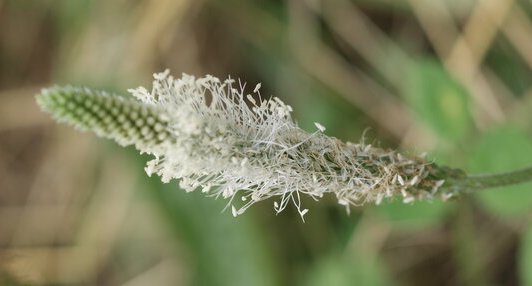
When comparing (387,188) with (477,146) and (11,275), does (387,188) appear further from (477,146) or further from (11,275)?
(11,275)

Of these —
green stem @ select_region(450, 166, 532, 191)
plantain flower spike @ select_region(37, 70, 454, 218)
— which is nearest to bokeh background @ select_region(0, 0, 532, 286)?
green stem @ select_region(450, 166, 532, 191)

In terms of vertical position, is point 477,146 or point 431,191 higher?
point 477,146

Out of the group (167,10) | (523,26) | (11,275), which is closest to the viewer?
(523,26)

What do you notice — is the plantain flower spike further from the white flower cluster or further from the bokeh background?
the bokeh background

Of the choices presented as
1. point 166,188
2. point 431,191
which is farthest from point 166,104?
point 166,188

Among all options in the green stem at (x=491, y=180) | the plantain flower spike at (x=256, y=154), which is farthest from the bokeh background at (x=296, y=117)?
the plantain flower spike at (x=256, y=154)

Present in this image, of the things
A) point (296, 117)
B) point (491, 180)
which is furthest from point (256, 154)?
point (296, 117)

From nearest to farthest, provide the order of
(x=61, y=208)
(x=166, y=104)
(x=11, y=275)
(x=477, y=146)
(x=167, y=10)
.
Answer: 1. (x=166, y=104)
2. (x=477, y=146)
3. (x=11, y=275)
4. (x=167, y=10)
5. (x=61, y=208)

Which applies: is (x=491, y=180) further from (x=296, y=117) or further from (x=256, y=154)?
(x=296, y=117)
